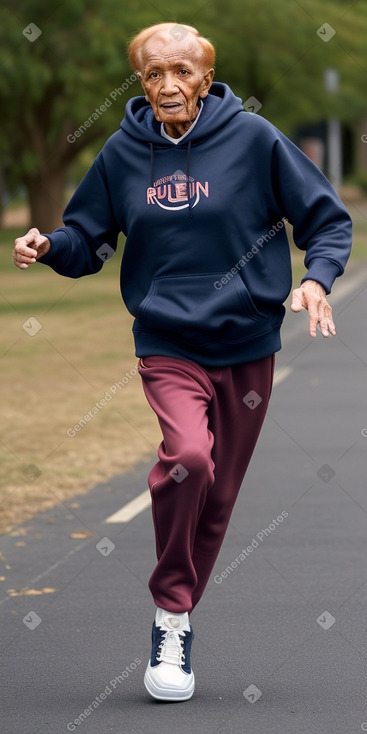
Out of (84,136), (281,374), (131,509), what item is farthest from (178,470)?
(84,136)

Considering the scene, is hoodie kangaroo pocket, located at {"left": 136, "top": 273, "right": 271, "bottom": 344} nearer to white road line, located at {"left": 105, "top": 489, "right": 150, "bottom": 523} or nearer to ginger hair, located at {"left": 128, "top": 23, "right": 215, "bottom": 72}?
ginger hair, located at {"left": 128, "top": 23, "right": 215, "bottom": 72}

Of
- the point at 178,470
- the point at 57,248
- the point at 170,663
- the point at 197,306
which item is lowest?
the point at 170,663

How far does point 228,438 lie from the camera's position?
4484mm

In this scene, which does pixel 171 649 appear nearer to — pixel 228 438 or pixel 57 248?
pixel 228 438

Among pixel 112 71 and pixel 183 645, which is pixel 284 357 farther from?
pixel 112 71

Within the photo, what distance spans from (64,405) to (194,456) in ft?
21.4

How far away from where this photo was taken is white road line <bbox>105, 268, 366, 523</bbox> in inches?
273

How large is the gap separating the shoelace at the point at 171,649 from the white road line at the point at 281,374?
246 cm

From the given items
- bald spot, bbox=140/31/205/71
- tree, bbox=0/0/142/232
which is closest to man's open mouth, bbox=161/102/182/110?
bald spot, bbox=140/31/205/71

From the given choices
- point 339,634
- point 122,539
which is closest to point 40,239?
point 339,634

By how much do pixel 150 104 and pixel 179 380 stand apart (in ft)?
3.22

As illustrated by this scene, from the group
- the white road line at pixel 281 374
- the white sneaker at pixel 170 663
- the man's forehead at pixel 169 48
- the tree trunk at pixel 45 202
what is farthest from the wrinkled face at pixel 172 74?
the tree trunk at pixel 45 202

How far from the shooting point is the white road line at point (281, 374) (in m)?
6.93

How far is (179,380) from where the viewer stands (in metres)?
4.32
